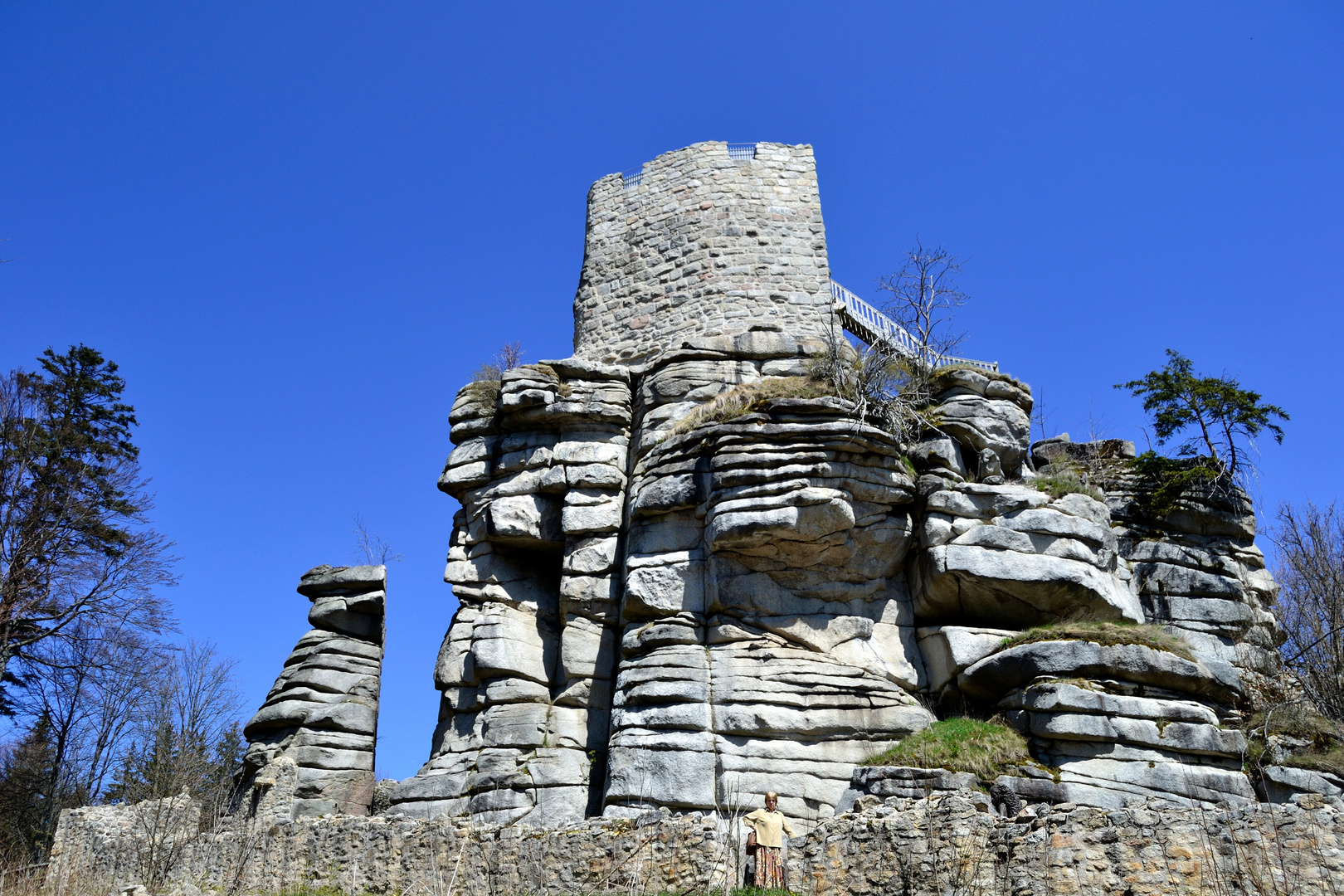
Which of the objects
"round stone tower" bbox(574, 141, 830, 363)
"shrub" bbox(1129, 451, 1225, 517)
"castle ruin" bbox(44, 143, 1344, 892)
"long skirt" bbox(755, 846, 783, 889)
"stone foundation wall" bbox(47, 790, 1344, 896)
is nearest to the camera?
"stone foundation wall" bbox(47, 790, 1344, 896)

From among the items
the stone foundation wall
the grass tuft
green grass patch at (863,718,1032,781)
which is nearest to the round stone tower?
the grass tuft

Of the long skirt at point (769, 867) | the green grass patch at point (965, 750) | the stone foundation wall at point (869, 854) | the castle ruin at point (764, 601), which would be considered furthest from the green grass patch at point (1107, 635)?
the long skirt at point (769, 867)

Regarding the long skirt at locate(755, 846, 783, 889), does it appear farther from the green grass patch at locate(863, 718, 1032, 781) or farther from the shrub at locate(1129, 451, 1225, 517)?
the shrub at locate(1129, 451, 1225, 517)

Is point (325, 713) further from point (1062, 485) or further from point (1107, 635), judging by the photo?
point (1062, 485)

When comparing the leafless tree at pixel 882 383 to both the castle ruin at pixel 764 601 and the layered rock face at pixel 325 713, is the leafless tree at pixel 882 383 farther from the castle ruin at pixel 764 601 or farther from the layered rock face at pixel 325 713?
the layered rock face at pixel 325 713

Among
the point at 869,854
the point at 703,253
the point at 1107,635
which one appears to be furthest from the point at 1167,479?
the point at 869,854

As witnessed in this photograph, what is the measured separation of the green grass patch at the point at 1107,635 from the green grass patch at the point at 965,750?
5.54ft

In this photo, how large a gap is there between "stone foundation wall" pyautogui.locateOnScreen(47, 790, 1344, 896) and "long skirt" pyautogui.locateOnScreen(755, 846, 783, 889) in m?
0.15

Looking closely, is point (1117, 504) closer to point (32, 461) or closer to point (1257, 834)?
point (1257, 834)

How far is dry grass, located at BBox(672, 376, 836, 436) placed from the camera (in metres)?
18.8

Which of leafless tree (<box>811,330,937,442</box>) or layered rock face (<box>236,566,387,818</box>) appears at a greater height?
leafless tree (<box>811,330,937,442</box>)

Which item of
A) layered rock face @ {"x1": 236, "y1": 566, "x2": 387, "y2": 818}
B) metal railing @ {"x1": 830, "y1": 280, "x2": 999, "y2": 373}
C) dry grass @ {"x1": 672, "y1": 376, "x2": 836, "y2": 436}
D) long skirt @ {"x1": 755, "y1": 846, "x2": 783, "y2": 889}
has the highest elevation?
metal railing @ {"x1": 830, "y1": 280, "x2": 999, "y2": 373}

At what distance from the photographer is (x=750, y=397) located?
63.2 ft

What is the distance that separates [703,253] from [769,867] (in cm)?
1459
